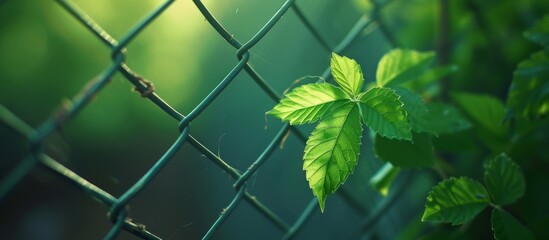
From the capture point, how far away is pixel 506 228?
70 cm

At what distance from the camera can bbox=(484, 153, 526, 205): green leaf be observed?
2.42 feet

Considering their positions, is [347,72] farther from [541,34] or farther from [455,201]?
[541,34]

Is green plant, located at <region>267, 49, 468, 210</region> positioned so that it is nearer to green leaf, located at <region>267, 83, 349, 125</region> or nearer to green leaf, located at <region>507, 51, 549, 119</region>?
green leaf, located at <region>267, 83, 349, 125</region>

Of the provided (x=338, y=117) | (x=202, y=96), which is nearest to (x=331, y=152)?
(x=338, y=117)

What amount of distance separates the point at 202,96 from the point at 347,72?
92 centimetres

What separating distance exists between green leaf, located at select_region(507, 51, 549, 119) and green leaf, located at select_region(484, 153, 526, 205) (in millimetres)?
146

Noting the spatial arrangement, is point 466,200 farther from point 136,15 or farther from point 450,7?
point 136,15

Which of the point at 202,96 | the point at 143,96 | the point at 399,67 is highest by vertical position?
the point at 143,96

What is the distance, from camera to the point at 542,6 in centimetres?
130

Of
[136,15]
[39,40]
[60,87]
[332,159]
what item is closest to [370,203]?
[332,159]

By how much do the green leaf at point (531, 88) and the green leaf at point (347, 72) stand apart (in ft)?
1.07

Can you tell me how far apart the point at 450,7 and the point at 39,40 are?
4.95 ft

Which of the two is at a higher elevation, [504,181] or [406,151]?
[406,151]

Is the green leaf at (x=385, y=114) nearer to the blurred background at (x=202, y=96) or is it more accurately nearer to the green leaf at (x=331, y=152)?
the green leaf at (x=331, y=152)
